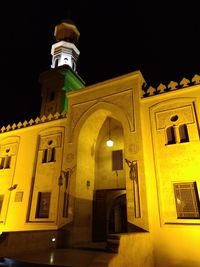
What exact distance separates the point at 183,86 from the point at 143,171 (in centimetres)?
423

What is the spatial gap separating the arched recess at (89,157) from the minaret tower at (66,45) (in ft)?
45.0

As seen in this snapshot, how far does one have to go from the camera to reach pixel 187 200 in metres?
8.16

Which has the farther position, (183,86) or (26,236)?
(183,86)

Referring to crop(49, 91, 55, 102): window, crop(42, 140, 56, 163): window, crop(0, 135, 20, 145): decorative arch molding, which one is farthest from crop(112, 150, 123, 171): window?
crop(49, 91, 55, 102): window

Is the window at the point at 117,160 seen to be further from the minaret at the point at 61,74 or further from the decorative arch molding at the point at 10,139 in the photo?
the minaret at the point at 61,74

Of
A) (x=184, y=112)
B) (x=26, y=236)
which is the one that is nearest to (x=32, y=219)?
(x=26, y=236)

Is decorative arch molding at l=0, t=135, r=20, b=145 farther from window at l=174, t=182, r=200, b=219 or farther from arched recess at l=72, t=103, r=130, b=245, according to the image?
window at l=174, t=182, r=200, b=219

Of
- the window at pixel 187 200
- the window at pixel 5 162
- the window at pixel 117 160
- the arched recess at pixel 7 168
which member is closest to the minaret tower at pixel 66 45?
the arched recess at pixel 7 168

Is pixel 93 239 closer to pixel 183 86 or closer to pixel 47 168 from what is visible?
pixel 47 168

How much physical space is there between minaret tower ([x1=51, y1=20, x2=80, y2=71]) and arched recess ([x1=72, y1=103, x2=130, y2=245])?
13714mm

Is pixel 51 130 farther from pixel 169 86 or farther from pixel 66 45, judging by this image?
pixel 66 45

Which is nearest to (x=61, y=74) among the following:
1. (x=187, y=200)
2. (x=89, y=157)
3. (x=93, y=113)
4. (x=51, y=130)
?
(x=51, y=130)

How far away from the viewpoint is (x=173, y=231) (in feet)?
25.6

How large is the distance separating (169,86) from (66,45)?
17.2 m
